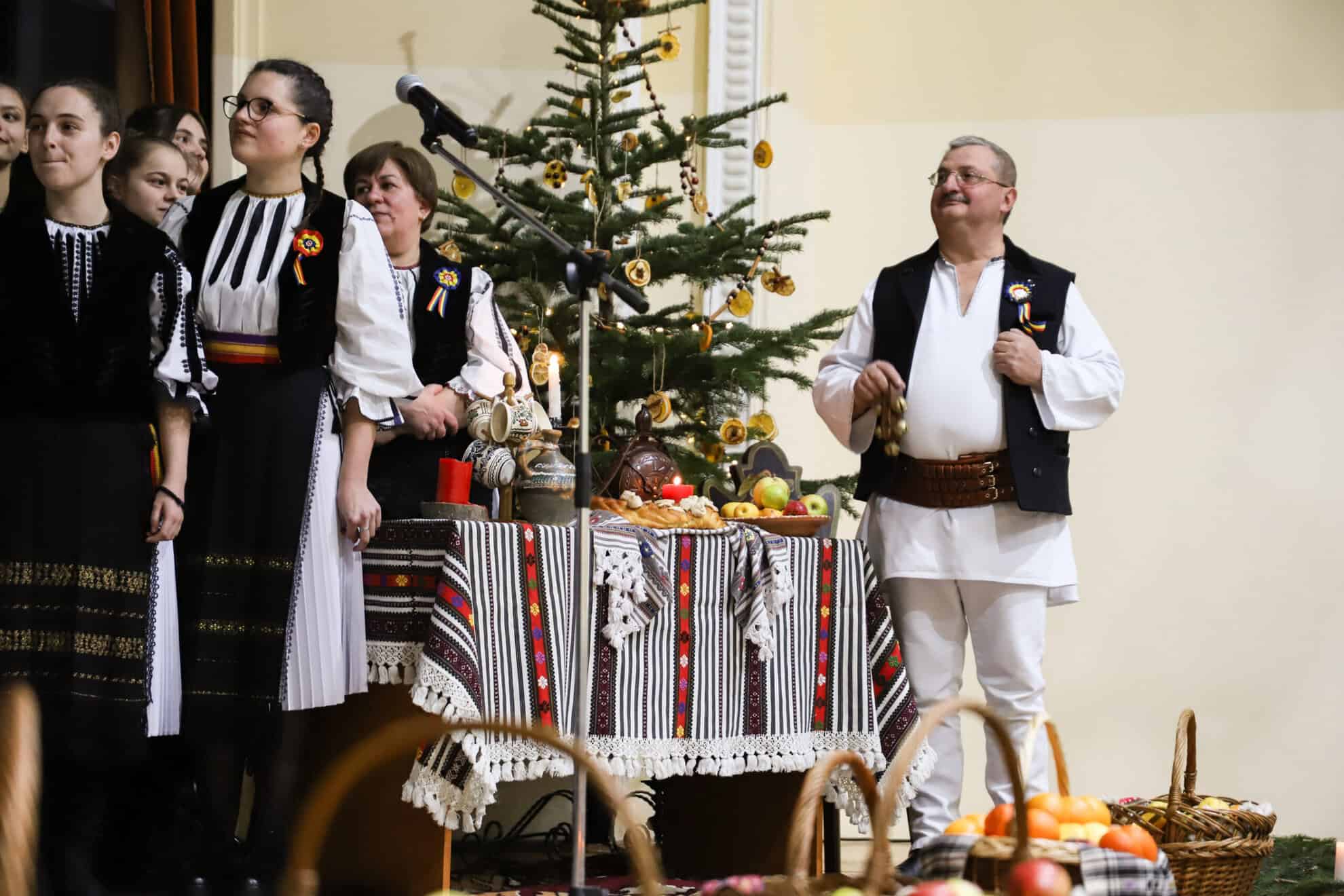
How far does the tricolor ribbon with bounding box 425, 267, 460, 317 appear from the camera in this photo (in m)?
3.81

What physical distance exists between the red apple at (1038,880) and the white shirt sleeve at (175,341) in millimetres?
1876

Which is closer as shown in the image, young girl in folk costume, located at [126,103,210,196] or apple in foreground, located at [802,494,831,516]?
young girl in folk costume, located at [126,103,210,196]

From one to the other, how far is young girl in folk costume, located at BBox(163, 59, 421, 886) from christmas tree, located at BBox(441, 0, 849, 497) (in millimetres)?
1404

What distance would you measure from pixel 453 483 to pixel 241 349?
556mm

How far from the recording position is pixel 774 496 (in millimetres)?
3975

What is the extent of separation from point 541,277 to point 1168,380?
258 cm

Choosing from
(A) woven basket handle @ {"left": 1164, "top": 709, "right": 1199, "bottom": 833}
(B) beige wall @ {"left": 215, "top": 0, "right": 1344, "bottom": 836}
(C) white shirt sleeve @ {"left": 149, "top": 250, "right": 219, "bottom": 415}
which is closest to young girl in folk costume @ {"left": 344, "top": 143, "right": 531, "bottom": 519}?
(C) white shirt sleeve @ {"left": 149, "top": 250, "right": 219, "bottom": 415}

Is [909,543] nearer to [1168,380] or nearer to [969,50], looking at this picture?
[1168,380]

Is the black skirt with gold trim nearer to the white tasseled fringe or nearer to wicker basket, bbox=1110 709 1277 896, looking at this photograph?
the white tasseled fringe

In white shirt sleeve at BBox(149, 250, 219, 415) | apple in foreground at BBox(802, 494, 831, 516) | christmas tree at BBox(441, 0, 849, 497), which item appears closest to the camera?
white shirt sleeve at BBox(149, 250, 219, 415)

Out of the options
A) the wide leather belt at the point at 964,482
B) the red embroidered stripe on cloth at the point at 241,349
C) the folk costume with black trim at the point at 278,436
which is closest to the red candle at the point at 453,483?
the folk costume with black trim at the point at 278,436

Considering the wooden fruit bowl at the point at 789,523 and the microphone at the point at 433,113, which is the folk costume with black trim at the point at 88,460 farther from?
the wooden fruit bowl at the point at 789,523

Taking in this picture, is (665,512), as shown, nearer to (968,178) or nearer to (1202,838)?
(968,178)

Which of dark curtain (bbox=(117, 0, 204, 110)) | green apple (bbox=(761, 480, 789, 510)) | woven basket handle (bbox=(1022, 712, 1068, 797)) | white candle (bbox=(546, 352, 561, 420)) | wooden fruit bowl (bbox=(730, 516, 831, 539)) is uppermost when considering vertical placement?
dark curtain (bbox=(117, 0, 204, 110))
